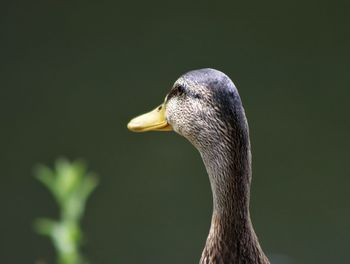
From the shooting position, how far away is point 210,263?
2.47 metres

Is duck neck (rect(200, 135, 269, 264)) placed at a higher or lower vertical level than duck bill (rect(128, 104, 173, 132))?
lower

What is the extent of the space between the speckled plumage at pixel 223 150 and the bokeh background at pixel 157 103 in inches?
84.3

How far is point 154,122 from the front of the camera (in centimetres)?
276

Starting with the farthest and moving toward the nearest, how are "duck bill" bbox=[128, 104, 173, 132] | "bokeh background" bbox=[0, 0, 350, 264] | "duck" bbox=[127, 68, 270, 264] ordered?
"bokeh background" bbox=[0, 0, 350, 264] → "duck bill" bbox=[128, 104, 173, 132] → "duck" bbox=[127, 68, 270, 264]

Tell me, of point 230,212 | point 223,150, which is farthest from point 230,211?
point 223,150

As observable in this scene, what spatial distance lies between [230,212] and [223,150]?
194 millimetres

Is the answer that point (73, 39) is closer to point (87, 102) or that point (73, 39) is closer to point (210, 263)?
point (87, 102)

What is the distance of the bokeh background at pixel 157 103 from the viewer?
4754 mm

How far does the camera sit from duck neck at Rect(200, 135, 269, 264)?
2396 mm

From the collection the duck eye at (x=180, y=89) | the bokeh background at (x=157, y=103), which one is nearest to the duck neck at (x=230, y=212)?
the duck eye at (x=180, y=89)

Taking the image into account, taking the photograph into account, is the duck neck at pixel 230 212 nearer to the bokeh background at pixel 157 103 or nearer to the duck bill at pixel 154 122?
the duck bill at pixel 154 122

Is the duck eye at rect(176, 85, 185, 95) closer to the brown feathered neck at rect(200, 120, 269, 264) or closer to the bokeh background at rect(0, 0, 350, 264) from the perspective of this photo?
the brown feathered neck at rect(200, 120, 269, 264)

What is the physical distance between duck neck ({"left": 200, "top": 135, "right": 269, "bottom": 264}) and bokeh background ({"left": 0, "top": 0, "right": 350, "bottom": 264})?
2128 millimetres

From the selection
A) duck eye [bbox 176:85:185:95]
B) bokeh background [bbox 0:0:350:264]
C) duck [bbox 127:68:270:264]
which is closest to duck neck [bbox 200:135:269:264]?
duck [bbox 127:68:270:264]
